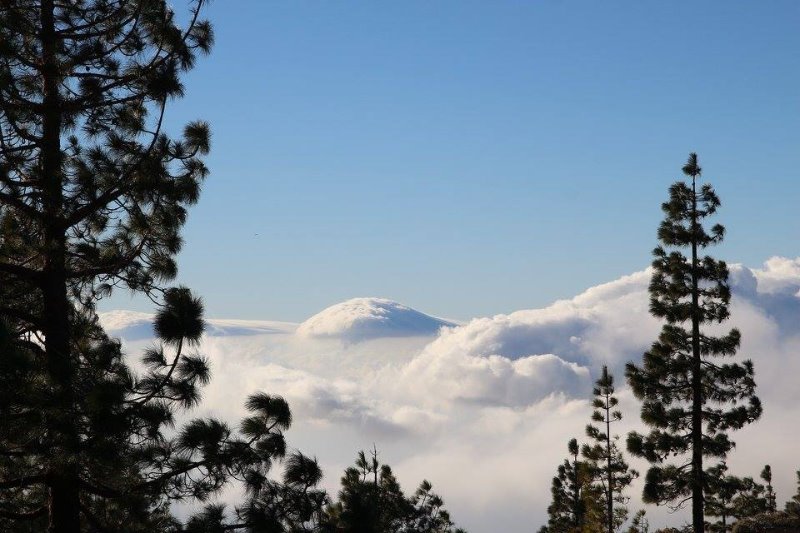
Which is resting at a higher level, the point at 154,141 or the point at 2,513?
the point at 154,141

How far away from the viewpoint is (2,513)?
13.7 metres

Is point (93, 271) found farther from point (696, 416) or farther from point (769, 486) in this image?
point (769, 486)

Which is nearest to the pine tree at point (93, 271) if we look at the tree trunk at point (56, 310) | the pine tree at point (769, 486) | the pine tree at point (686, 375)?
the tree trunk at point (56, 310)

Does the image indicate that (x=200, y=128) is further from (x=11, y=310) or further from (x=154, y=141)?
(x=11, y=310)

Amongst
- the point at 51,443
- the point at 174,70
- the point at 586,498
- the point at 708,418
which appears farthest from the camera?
the point at 586,498

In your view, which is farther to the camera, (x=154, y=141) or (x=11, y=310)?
(x=154, y=141)

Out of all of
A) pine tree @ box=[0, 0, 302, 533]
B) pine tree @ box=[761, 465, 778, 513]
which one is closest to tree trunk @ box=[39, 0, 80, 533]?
pine tree @ box=[0, 0, 302, 533]

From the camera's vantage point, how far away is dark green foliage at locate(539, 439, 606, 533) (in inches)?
1757

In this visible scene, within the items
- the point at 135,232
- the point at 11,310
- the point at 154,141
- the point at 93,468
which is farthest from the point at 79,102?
the point at 93,468

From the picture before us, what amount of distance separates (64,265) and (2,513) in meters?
4.21

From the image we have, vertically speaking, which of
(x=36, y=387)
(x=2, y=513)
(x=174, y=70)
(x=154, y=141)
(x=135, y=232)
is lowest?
(x=2, y=513)

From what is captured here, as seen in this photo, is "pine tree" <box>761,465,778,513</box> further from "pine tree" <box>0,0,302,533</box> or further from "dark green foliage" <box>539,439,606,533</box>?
"pine tree" <box>0,0,302,533</box>

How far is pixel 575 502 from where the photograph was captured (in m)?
51.9

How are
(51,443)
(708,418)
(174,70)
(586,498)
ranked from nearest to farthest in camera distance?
(51,443) → (174,70) → (708,418) → (586,498)
